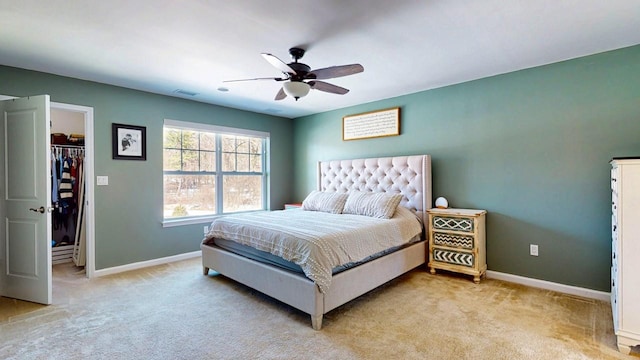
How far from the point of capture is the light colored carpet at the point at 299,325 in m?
2.13

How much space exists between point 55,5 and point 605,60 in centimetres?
468

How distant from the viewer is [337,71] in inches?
103

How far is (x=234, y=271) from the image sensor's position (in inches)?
129

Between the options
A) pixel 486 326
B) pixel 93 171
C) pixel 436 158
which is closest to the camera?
pixel 486 326

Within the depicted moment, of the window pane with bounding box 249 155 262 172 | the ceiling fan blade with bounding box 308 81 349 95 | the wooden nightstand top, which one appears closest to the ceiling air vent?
the window pane with bounding box 249 155 262 172

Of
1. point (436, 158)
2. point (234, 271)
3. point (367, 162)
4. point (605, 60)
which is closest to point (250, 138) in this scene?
point (367, 162)

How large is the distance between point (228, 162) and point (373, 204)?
2.72 meters

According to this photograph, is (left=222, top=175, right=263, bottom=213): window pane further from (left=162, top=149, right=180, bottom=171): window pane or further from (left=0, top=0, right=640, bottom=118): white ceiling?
(left=0, top=0, right=640, bottom=118): white ceiling

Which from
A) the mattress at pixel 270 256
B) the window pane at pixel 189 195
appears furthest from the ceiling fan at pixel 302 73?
the window pane at pixel 189 195

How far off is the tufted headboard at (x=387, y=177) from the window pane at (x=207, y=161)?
1.81 m

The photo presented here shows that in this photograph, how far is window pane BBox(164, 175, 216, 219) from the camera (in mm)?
4547

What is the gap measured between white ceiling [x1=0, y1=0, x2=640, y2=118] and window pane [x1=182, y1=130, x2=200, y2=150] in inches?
43.2

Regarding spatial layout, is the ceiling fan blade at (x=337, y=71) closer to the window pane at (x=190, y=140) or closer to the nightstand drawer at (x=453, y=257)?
the nightstand drawer at (x=453, y=257)

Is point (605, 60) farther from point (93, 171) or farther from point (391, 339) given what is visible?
point (93, 171)
